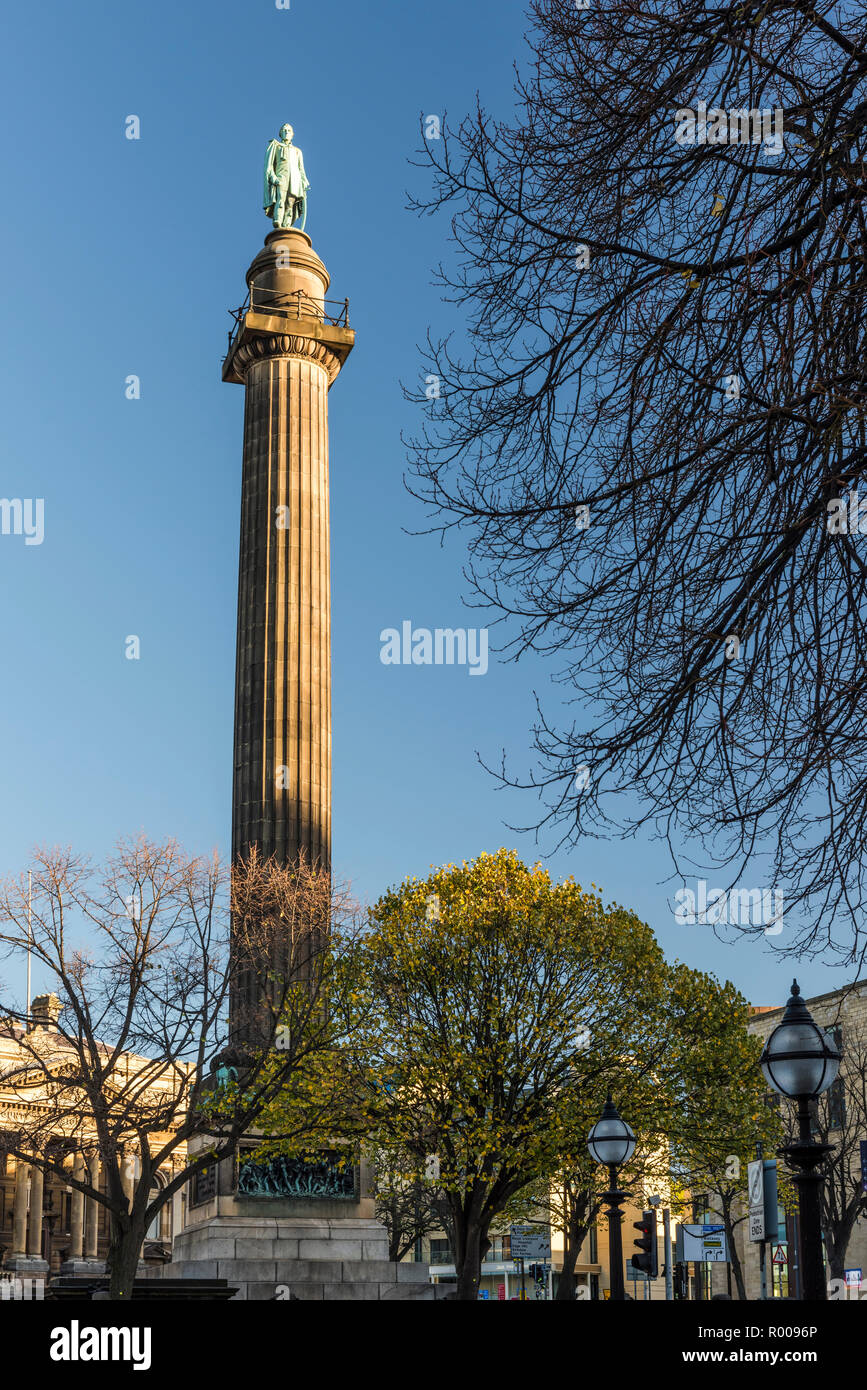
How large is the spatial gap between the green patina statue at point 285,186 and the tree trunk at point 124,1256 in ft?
96.2

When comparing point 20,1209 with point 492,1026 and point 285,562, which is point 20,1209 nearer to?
point 285,562

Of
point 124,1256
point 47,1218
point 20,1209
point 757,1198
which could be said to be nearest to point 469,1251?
point 124,1256

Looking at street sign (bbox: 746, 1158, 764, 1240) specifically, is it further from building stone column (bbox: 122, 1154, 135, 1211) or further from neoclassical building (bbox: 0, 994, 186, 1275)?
neoclassical building (bbox: 0, 994, 186, 1275)

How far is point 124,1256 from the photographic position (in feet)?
92.8

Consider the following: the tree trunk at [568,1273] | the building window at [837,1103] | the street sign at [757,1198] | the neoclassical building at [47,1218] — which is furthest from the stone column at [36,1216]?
the street sign at [757,1198]

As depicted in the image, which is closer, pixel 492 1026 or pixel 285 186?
pixel 492 1026

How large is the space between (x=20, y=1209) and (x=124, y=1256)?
93.0 m

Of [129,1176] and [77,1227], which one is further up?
[129,1176]

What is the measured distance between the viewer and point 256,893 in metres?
33.7

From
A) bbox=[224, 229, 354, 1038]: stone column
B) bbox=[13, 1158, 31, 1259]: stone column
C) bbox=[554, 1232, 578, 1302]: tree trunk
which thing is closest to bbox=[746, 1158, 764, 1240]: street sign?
bbox=[224, 229, 354, 1038]: stone column

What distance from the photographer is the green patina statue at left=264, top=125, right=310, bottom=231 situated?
147 feet

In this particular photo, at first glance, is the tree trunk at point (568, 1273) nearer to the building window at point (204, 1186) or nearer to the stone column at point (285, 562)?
the building window at point (204, 1186)

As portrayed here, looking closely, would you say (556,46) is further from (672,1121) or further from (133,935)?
(672,1121)

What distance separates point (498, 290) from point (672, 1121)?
91.5 ft
